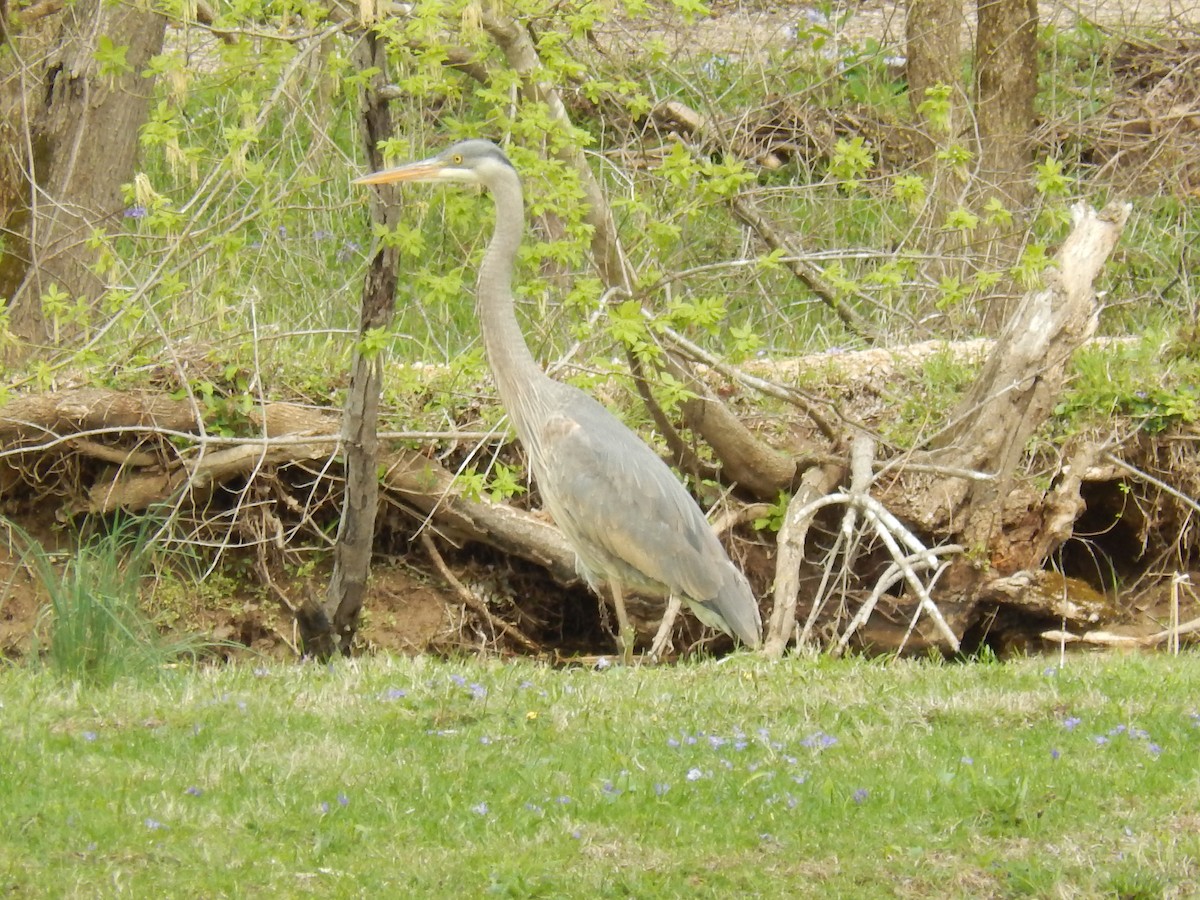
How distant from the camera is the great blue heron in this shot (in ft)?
23.9

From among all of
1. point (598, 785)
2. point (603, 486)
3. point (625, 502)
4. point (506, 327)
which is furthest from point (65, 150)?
point (598, 785)

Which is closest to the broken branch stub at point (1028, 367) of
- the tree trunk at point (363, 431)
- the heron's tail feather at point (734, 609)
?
the heron's tail feather at point (734, 609)

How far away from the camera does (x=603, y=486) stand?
730 centimetres

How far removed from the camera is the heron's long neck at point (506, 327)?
282 inches

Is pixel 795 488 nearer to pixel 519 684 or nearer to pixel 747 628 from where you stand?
pixel 747 628

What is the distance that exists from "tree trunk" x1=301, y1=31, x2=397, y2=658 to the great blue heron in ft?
1.65

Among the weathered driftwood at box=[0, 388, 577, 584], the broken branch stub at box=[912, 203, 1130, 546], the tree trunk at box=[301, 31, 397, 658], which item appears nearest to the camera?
the tree trunk at box=[301, 31, 397, 658]

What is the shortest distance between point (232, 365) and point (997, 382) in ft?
12.9

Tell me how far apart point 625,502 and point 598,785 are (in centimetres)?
279

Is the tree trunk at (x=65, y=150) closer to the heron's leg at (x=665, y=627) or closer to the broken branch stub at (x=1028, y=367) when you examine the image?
the heron's leg at (x=665, y=627)

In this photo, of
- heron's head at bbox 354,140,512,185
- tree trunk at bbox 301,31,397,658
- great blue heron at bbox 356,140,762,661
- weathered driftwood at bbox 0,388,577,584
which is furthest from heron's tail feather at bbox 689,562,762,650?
heron's head at bbox 354,140,512,185

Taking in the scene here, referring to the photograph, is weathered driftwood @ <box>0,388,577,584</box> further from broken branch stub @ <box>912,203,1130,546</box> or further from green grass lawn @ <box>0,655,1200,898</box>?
green grass lawn @ <box>0,655,1200,898</box>

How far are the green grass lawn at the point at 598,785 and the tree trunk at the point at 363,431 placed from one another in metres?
1.61

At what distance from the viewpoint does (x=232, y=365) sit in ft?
26.5
